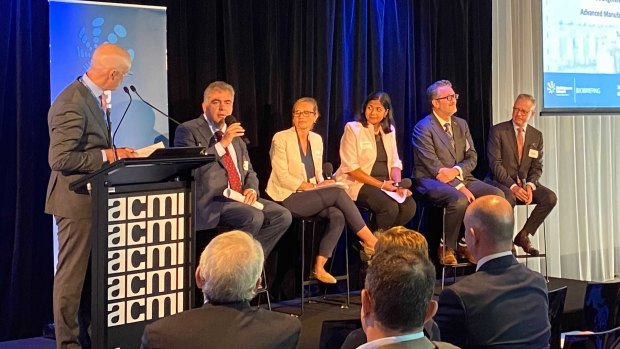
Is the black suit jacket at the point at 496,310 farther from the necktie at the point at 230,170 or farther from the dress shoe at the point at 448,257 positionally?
the dress shoe at the point at 448,257

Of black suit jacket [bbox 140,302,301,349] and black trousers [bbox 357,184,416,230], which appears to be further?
black trousers [bbox 357,184,416,230]

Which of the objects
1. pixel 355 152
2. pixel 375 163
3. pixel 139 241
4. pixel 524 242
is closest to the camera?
pixel 139 241

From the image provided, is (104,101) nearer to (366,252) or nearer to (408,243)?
A: (408,243)

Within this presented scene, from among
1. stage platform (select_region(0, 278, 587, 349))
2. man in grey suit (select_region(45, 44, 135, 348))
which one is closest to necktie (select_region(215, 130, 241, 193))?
stage platform (select_region(0, 278, 587, 349))

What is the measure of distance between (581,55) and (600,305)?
4.21m

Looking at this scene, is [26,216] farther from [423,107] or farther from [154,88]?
[423,107]

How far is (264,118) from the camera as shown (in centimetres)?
572

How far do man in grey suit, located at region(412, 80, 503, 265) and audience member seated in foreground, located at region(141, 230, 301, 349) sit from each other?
3594 mm

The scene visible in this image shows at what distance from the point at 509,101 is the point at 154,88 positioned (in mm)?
3481

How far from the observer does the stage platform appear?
448 cm

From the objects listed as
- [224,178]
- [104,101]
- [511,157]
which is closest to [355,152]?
[224,178]

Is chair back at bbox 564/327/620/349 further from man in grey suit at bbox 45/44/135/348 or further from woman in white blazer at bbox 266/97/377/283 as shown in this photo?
woman in white blazer at bbox 266/97/377/283

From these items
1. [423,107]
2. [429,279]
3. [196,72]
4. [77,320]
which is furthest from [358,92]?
[429,279]

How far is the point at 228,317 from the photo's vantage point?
7.57 feet
